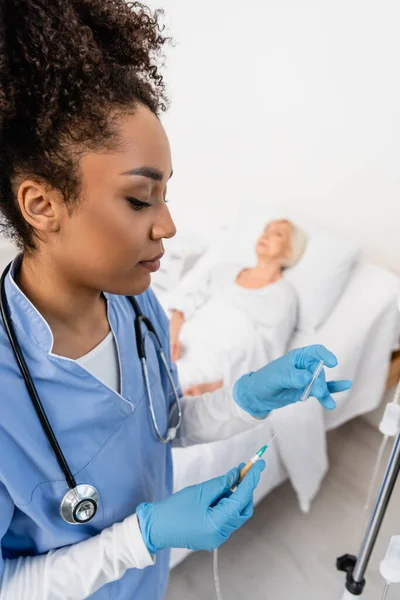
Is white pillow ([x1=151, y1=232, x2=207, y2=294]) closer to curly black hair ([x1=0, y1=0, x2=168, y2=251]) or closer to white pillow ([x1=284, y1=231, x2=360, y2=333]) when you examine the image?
white pillow ([x1=284, y1=231, x2=360, y2=333])

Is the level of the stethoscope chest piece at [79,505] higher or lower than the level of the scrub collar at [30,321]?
lower

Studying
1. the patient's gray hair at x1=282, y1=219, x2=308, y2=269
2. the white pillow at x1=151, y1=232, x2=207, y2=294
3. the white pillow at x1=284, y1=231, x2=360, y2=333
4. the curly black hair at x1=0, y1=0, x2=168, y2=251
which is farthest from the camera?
the white pillow at x1=151, y1=232, x2=207, y2=294

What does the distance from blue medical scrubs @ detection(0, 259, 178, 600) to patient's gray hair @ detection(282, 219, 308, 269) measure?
44.7 inches

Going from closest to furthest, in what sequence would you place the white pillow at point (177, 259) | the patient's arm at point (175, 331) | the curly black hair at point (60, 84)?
the curly black hair at point (60, 84), the patient's arm at point (175, 331), the white pillow at point (177, 259)

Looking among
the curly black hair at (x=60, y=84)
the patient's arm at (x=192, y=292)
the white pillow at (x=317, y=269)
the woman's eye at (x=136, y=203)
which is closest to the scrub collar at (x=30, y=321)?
the curly black hair at (x=60, y=84)

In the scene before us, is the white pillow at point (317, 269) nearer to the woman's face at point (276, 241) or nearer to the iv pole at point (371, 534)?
the woman's face at point (276, 241)

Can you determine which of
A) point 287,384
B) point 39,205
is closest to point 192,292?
point 287,384

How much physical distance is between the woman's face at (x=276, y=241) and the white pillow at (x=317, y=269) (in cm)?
7

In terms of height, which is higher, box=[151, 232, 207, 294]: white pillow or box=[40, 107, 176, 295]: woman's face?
box=[40, 107, 176, 295]: woman's face

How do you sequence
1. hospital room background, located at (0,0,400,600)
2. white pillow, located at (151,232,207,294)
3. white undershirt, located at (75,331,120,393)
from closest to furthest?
white undershirt, located at (75,331,120,393) < hospital room background, located at (0,0,400,600) < white pillow, located at (151,232,207,294)

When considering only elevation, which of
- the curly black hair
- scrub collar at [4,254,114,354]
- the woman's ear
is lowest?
scrub collar at [4,254,114,354]

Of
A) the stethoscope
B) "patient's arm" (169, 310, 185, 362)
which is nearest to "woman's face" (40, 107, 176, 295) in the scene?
the stethoscope

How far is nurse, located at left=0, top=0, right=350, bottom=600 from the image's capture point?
1.96 ft

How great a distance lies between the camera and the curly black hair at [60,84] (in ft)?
1.87
